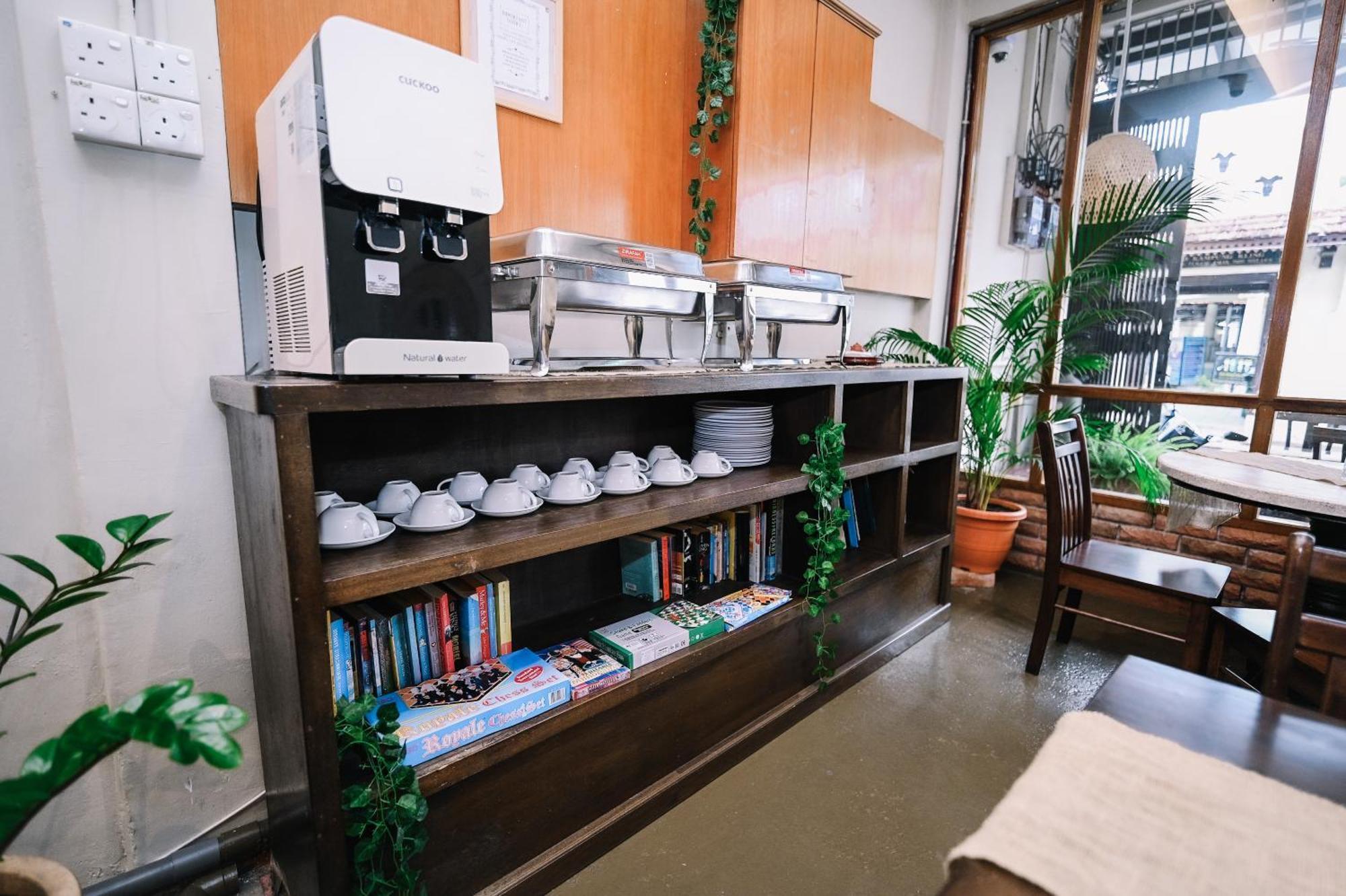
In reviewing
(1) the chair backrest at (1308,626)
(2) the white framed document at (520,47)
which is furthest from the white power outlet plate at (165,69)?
(1) the chair backrest at (1308,626)

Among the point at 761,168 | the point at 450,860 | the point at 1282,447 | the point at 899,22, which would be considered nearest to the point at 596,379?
the point at 450,860

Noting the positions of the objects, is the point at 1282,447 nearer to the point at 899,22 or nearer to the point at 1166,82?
the point at 1166,82

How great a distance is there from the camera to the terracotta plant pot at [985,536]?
9.95ft

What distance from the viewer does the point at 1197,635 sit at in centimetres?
191

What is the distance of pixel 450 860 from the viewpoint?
121cm

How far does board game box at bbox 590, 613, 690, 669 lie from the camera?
1.49 metres

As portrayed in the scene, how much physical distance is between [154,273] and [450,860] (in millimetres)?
1211

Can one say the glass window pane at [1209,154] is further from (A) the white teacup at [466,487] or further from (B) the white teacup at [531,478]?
(A) the white teacup at [466,487]

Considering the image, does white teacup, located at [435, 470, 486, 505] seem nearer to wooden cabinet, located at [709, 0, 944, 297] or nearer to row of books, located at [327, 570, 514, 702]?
row of books, located at [327, 570, 514, 702]

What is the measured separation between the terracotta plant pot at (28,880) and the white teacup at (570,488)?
0.92 m

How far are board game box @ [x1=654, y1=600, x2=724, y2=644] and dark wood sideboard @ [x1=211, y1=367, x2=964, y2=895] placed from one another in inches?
1.4

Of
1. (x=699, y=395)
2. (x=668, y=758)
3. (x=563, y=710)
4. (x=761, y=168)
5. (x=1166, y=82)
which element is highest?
(x=1166, y=82)

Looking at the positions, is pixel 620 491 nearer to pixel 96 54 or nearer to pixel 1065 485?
pixel 96 54

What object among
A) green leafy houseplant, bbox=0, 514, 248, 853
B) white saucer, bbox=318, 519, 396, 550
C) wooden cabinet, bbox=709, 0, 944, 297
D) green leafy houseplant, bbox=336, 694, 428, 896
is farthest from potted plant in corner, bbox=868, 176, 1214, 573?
green leafy houseplant, bbox=0, 514, 248, 853
